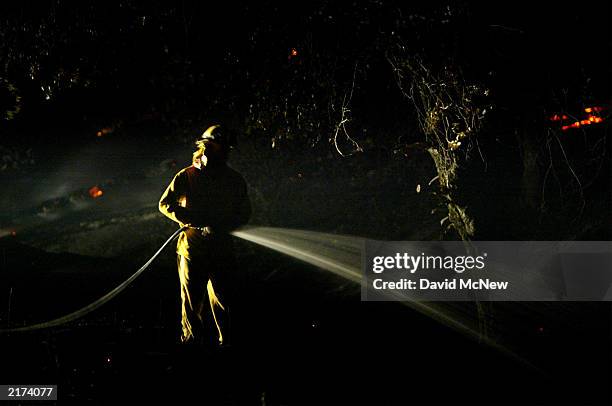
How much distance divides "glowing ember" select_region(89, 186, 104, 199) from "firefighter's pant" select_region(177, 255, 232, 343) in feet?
36.0

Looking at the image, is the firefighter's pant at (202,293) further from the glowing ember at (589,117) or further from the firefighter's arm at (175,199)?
the glowing ember at (589,117)

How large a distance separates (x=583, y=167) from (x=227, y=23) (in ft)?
18.2

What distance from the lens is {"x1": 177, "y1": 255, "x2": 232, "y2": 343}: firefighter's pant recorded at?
527 cm

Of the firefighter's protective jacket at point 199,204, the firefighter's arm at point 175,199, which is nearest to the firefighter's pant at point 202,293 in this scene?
the firefighter's protective jacket at point 199,204

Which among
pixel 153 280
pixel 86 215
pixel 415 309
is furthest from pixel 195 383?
pixel 86 215

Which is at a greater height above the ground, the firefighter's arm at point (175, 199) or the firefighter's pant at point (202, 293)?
the firefighter's arm at point (175, 199)

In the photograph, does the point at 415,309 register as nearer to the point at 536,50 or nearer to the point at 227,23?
the point at 536,50

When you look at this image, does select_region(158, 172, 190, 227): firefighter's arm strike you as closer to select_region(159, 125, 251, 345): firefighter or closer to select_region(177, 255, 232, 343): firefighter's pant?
select_region(159, 125, 251, 345): firefighter

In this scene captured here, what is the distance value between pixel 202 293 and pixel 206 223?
0.73 metres

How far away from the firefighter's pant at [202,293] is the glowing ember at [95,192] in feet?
36.0

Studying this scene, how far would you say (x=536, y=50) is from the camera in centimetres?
570

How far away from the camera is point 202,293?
538 cm

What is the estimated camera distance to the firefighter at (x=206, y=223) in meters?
5.21

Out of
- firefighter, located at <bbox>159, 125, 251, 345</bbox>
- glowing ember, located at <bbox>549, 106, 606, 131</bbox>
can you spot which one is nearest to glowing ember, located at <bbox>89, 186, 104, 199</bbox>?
firefighter, located at <bbox>159, 125, 251, 345</bbox>
